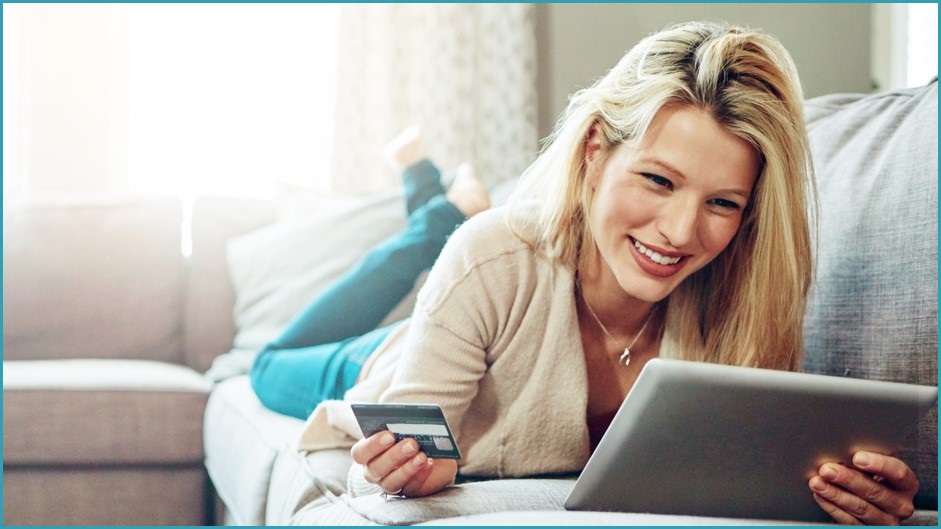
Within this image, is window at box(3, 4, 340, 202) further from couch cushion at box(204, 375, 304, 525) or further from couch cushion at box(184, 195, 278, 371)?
couch cushion at box(204, 375, 304, 525)

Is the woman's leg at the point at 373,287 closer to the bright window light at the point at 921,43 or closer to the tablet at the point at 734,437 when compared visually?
the tablet at the point at 734,437

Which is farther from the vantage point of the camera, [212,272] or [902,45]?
[902,45]

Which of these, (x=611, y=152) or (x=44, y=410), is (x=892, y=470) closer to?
(x=611, y=152)

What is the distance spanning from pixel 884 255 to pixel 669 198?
31 cm

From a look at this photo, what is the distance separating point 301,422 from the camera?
1715mm

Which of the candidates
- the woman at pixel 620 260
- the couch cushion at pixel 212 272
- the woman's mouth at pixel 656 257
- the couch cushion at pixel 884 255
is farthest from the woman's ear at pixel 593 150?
the couch cushion at pixel 212 272

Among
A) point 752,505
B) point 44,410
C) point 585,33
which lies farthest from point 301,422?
point 585,33

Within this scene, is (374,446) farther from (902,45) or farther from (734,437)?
(902,45)

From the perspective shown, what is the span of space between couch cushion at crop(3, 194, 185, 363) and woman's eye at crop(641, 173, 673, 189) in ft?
5.89

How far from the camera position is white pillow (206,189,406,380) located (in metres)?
2.38

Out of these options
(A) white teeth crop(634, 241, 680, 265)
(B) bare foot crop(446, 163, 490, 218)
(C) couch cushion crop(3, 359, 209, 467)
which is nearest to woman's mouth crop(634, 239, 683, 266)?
(A) white teeth crop(634, 241, 680, 265)

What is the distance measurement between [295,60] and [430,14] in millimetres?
583

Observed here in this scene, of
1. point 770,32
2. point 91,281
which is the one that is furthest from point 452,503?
point 770,32

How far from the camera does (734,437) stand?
0.87m
